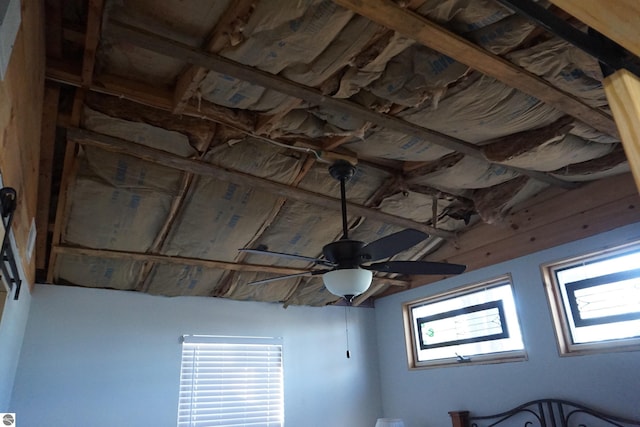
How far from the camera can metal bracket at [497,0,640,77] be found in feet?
2.64

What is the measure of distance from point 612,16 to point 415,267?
2677mm

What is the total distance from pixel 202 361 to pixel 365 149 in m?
3.00

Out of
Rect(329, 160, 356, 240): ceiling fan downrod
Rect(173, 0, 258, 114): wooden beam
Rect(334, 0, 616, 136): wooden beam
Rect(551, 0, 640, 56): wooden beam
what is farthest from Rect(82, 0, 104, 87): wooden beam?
Rect(551, 0, 640, 56): wooden beam

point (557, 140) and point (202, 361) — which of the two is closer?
point (557, 140)

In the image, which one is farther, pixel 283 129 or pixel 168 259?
pixel 168 259

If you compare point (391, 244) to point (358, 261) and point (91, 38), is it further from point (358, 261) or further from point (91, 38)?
point (91, 38)

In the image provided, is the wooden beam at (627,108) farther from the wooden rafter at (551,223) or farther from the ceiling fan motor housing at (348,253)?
the wooden rafter at (551,223)

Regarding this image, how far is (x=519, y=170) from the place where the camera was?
3.68 meters

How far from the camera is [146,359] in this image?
454 centimetres

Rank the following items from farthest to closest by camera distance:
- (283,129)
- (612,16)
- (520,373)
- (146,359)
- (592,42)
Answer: (146,359), (520,373), (283,129), (592,42), (612,16)

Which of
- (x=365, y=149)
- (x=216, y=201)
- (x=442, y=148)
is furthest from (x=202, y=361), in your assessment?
(x=442, y=148)

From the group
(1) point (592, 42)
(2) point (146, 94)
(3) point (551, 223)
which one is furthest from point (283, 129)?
(3) point (551, 223)

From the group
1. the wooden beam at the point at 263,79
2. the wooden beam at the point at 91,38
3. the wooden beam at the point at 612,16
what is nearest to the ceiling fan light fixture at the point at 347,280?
the wooden beam at the point at 263,79

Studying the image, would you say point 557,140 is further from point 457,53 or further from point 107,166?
point 107,166
